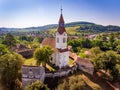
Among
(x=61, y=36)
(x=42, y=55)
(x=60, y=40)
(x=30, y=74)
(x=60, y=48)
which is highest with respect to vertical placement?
(x=61, y=36)

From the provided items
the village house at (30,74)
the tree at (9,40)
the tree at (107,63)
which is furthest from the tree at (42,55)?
the tree at (9,40)

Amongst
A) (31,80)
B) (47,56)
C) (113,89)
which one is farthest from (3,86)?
(113,89)

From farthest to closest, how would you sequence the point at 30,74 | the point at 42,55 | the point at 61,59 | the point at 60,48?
the point at 60,48 < the point at 61,59 < the point at 42,55 < the point at 30,74

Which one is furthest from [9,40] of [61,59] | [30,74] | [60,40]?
[30,74]

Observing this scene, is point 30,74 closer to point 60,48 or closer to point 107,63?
point 60,48

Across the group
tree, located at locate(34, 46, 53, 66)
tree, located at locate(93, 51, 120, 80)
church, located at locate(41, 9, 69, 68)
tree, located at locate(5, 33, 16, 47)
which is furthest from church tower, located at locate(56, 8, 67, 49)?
tree, located at locate(5, 33, 16, 47)

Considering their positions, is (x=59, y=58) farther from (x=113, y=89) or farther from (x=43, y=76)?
(x=113, y=89)

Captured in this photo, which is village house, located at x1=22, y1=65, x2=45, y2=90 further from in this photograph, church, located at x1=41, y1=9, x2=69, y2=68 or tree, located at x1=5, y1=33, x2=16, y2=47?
tree, located at x1=5, y1=33, x2=16, y2=47

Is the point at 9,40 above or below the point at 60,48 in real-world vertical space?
below

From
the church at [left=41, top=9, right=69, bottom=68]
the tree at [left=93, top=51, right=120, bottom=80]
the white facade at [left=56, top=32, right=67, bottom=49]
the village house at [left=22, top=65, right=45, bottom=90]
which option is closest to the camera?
the village house at [left=22, top=65, right=45, bottom=90]
